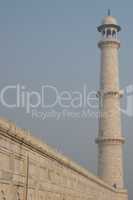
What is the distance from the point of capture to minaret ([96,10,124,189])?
31.1 metres

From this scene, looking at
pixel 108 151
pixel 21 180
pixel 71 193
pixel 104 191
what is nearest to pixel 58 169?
pixel 71 193

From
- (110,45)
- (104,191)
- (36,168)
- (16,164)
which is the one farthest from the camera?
(110,45)

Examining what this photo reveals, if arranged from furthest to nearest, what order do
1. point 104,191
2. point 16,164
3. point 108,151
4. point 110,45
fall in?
point 110,45, point 108,151, point 104,191, point 16,164

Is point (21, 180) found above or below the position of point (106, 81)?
below

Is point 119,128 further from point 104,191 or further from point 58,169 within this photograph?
point 58,169

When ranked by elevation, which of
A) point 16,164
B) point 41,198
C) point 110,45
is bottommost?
point 41,198

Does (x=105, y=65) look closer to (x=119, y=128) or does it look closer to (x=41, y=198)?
(x=119, y=128)

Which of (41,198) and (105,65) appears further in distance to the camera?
(105,65)

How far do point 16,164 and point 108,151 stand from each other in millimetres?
23133

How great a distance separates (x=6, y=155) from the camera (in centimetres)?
792

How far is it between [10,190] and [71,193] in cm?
694

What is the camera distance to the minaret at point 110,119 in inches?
1226

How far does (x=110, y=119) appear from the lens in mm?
31859

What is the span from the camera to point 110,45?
3350 cm
